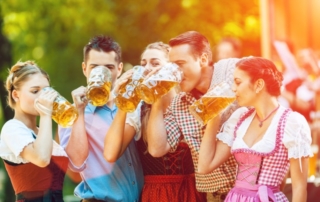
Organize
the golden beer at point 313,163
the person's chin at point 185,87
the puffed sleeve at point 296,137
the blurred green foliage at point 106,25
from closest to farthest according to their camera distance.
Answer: the puffed sleeve at point 296,137 < the person's chin at point 185,87 < the golden beer at point 313,163 < the blurred green foliage at point 106,25

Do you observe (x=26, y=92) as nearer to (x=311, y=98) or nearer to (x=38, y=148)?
(x=38, y=148)

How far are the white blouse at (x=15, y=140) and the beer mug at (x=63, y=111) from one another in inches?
5.7

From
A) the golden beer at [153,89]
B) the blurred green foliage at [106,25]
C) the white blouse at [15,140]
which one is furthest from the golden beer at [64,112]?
the blurred green foliage at [106,25]

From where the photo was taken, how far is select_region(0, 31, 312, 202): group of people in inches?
103

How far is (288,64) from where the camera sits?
4.98 meters

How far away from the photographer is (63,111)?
283 centimetres

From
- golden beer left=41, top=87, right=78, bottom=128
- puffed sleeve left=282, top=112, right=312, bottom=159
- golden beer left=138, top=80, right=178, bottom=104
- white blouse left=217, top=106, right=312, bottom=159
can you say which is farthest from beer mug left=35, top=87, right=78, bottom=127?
puffed sleeve left=282, top=112, right=312, bottom=159

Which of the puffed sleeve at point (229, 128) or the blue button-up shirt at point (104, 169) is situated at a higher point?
the puffed sleeve at point (229, 128)

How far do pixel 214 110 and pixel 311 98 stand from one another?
246cm

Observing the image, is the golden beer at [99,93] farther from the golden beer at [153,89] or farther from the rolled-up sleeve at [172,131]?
the rolled-up sleeve at [172,131]

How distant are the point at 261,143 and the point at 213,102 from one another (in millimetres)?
250

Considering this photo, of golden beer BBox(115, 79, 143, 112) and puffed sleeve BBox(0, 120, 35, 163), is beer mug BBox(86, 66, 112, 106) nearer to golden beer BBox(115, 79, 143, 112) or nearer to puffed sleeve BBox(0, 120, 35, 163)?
golden beer BBox(115, 79, 143, 112)

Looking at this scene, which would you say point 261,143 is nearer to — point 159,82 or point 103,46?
point 159,82

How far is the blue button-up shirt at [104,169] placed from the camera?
2.98m
